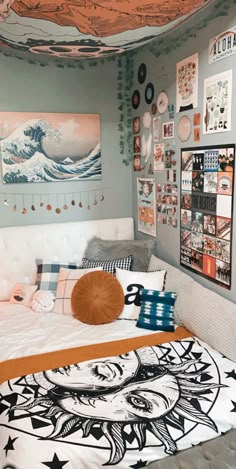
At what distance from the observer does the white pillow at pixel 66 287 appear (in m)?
2.68

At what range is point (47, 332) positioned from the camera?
7.83ft

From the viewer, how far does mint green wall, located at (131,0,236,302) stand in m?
2.08

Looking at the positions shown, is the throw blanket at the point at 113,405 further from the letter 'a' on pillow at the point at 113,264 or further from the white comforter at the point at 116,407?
the letter 'a' on pillow at the point at 113,264

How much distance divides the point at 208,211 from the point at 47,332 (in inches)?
Answer: 48.8

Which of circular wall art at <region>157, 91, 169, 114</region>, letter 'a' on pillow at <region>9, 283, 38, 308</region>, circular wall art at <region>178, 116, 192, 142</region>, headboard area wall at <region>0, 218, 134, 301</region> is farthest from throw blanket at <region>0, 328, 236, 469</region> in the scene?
circular wall art at <region>157, 91, 169, 114</region>

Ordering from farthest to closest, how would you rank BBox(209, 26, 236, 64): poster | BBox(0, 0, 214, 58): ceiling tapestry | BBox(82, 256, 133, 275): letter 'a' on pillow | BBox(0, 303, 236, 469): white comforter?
BBox(82, 256, 133, 275): letter 'a' on pillow
BBox(209, 26, 236, 64): poster
BBox(0, 0, 214, 58): ceiling tapestry
BBox(0, 303, 236, 469): white comforter

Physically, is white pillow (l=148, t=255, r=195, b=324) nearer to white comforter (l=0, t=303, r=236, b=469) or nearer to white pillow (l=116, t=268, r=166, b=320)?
white pillow (l=116, t=268, r=166, b=320)

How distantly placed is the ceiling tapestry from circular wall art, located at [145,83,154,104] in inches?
28.1

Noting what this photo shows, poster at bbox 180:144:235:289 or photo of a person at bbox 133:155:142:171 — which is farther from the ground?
photo of a person at bbox 133:155:142:171

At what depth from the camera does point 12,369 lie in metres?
1.96

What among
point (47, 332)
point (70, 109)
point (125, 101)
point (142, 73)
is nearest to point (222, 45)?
point (142, 73)

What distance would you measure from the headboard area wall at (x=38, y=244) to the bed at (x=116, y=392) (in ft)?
1.19

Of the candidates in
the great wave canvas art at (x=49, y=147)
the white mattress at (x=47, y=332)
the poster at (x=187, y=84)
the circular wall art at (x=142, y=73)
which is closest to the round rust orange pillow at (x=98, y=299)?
the white mattress at (x=47, y=332)

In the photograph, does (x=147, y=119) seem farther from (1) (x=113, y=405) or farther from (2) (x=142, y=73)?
(1) (x=113, y=405)
